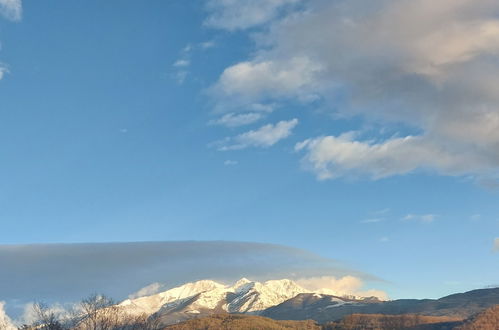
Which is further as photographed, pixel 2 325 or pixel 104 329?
pixel 2 325

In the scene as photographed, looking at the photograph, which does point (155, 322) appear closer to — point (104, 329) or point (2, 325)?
point (104, 329)

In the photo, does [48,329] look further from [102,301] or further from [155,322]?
[155,322]

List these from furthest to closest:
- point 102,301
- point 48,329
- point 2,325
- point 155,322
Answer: point 2,325 → point 155,322 → point 102,301 → point 48,329

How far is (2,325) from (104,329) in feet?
235

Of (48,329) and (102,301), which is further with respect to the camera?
(102,301)

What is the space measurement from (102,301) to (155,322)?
89.0 feet

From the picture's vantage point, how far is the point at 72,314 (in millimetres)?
165000

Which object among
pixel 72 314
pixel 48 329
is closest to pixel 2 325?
pixel 72 314

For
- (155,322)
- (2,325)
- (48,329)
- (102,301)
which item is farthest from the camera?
(2,325)

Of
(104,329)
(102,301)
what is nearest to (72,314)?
(102,301)

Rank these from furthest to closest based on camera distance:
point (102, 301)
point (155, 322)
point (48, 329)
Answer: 1. point (155, 322)
2. point (102, 301)
3. point (48, 329)

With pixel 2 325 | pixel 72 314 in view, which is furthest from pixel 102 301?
pixel 2 325

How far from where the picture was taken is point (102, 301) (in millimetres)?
162750

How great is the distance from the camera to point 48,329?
460 ft
